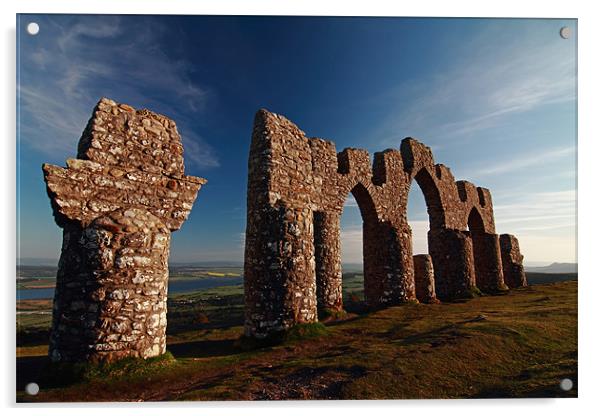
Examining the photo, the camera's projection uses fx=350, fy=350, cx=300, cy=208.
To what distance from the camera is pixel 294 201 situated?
10391 mm

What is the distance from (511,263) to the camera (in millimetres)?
24000

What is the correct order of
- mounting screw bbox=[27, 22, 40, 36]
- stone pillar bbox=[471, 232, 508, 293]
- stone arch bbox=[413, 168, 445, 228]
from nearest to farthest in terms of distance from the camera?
1. mounting screw bbox=[27, 22, 40, 36]
2. stone arch bbox=[413, 168, 445, 228]
3. stone pillar bbox=[471, 232, 508, 293]

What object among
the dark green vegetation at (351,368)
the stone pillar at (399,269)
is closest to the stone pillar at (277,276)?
the dark green vegetation at (351,368)

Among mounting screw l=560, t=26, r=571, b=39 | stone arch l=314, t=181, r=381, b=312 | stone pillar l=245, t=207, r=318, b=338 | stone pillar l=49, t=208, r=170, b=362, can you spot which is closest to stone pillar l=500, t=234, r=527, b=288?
stone arch l=314, t=181, r=381, b=312

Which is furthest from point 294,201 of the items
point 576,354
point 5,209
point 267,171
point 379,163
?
point 379,163

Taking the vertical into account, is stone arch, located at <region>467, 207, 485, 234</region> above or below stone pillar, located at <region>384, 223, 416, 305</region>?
above

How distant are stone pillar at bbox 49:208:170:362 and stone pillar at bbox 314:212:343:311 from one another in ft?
24.9

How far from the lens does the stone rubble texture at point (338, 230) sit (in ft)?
30.7

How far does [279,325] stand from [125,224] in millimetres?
4753

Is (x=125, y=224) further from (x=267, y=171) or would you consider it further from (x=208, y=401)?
(x=267, y=171)

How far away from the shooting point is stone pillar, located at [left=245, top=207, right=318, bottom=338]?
9.10 metres

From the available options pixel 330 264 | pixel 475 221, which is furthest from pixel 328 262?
pixel 475 221

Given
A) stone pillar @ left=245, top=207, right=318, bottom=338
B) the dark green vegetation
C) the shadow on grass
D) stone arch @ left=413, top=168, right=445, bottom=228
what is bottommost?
the shadow on grass

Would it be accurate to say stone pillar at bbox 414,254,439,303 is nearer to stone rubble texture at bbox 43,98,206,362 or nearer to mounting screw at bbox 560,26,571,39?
mounting screw at bbox 560,26,571,39
